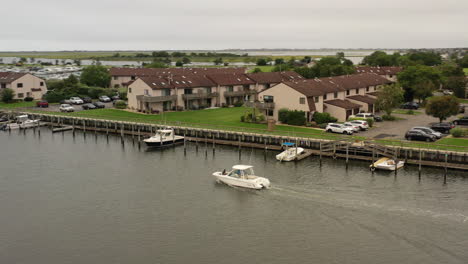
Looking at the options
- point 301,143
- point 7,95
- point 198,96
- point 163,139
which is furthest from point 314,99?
point 7,95

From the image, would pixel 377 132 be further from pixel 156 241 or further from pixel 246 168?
pixel 156 241

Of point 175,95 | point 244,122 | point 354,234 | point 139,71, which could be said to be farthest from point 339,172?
point 139,71

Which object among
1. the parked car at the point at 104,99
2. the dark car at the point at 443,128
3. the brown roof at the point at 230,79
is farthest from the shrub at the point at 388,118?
→ the parked car at the point at 104,99

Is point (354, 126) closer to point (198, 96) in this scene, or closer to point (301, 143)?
point (301, 143)

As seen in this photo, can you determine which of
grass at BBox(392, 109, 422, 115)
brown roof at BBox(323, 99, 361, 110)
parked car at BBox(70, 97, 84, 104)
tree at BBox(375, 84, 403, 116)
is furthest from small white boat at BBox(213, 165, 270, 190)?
parked car at BBox(70, 97, 84, 104)

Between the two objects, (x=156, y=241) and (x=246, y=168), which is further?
(x=246, y=168)

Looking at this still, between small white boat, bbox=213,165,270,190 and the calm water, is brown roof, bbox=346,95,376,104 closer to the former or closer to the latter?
the calm water

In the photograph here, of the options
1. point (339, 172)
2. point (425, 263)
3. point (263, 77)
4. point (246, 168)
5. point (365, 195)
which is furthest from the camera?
point (263, 77)

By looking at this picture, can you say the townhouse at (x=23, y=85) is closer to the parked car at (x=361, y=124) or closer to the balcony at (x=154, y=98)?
the balcony at (x=154, y=98)
